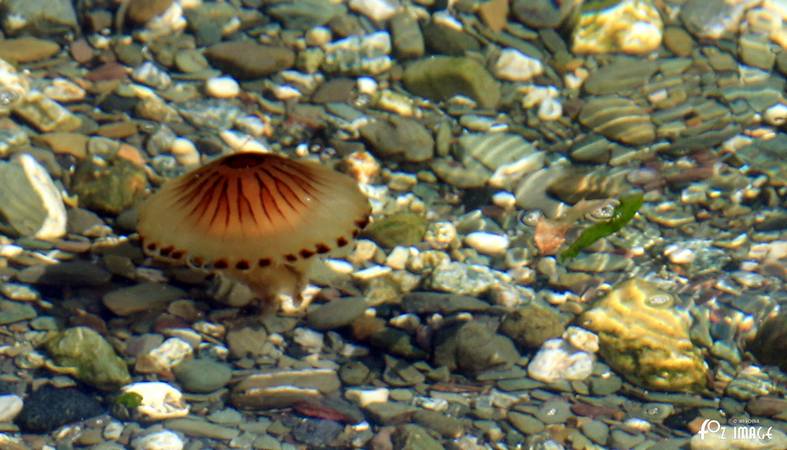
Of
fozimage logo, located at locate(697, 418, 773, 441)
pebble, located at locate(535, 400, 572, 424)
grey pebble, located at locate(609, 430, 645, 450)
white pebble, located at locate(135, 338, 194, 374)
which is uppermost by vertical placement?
white pebble, located at locate(135, 338, 194, 374)

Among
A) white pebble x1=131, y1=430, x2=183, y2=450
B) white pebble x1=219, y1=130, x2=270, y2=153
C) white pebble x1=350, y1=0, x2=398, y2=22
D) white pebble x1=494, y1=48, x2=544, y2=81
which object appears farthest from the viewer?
white pebble x1=350, y1=0, x2=398, y2=22

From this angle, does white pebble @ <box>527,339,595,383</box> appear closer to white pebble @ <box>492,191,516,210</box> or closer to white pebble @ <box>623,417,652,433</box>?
white pebble @ <box>623,417,652,433</box>

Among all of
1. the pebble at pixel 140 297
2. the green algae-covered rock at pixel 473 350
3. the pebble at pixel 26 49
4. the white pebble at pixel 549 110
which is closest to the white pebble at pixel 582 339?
the green algae-covered rock at pixel 473 350

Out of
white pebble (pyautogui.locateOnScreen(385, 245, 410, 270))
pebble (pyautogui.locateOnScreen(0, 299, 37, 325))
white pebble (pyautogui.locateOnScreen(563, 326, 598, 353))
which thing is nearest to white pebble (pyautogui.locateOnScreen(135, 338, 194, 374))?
pebble (pyautogui.locateOnScreen(0, 299, 37, 325))

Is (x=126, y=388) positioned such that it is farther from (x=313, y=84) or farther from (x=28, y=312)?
(x=313, y=84)

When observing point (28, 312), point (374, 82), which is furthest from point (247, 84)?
point (28, 312)
